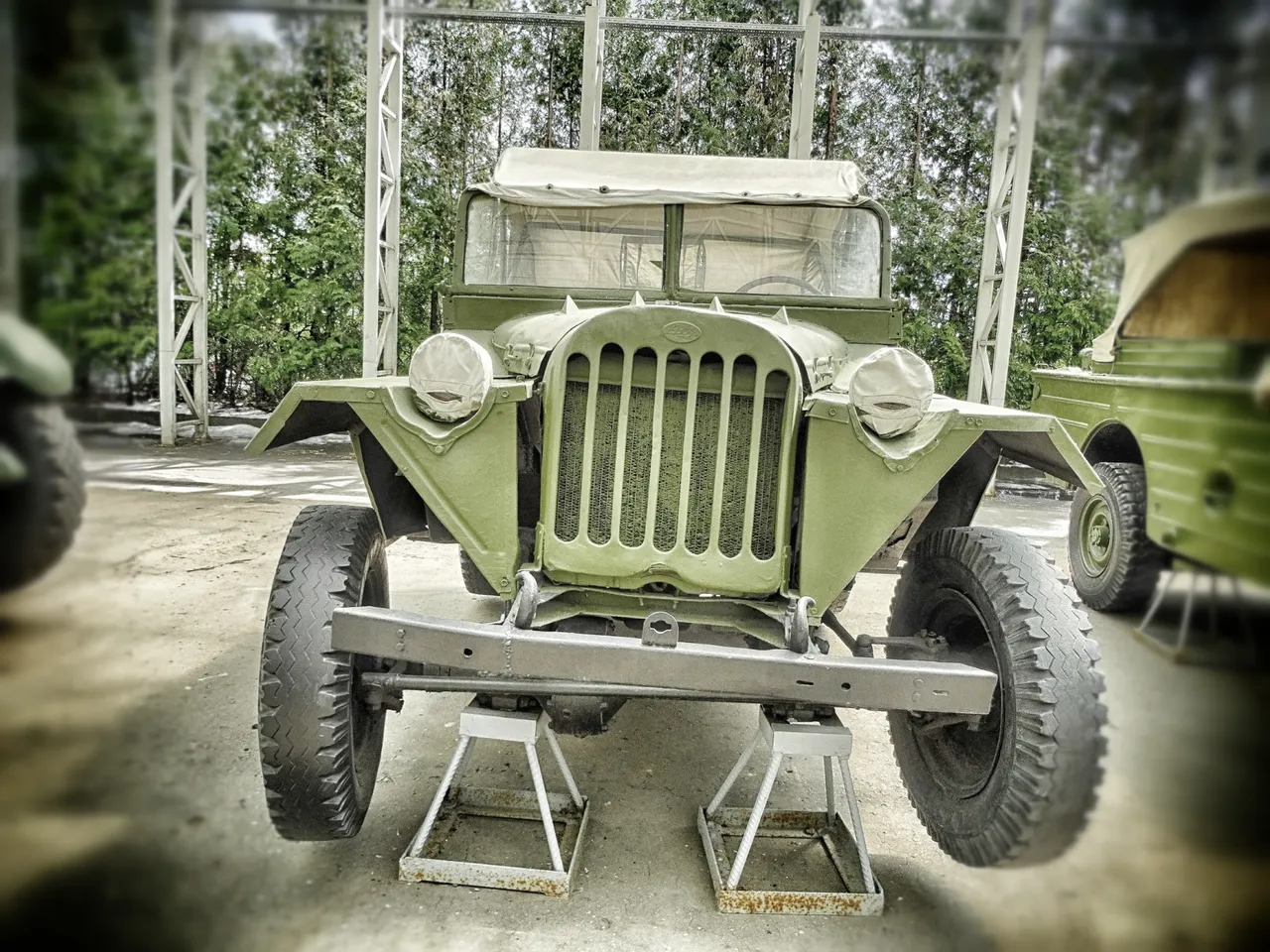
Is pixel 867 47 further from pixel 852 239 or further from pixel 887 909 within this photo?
pixel 852 239

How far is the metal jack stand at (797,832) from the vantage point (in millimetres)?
2221

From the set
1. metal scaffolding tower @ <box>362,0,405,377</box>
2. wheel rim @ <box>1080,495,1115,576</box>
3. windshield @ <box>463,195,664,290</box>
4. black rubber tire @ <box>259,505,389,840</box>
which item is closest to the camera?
black rubber tire @ <box>259,505,389,840</box>

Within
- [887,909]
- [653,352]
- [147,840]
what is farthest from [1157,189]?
[887,909]

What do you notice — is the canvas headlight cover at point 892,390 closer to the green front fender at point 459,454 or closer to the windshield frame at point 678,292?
the green front fender at point 459,454

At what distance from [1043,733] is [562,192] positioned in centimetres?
291

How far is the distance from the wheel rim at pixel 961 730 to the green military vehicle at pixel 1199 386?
1731mm

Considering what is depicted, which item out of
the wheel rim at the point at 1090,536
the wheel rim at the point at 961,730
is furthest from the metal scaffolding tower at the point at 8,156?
the wheel rim at the point at 1090,536

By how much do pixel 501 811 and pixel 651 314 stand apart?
1653 mm

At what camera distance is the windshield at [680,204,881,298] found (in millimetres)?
3699

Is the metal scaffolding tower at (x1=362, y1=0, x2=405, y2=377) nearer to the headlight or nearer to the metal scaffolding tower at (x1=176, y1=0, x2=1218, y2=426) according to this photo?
the headlight

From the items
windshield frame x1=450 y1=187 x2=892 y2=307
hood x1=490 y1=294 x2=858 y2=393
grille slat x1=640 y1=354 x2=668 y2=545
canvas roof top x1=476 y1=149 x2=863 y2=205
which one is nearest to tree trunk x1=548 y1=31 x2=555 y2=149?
canvas roof top x1=476 y1=149 x2=863 y2=205

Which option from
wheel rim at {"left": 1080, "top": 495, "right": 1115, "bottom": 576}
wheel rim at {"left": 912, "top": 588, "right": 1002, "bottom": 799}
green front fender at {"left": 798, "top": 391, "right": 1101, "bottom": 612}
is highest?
green front fender at {"left": 798, "top": 391, "right": 1101, "bottom": 612}

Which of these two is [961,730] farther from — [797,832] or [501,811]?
[501,811]

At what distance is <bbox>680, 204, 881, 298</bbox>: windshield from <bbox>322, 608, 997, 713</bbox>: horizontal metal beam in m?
2.11
